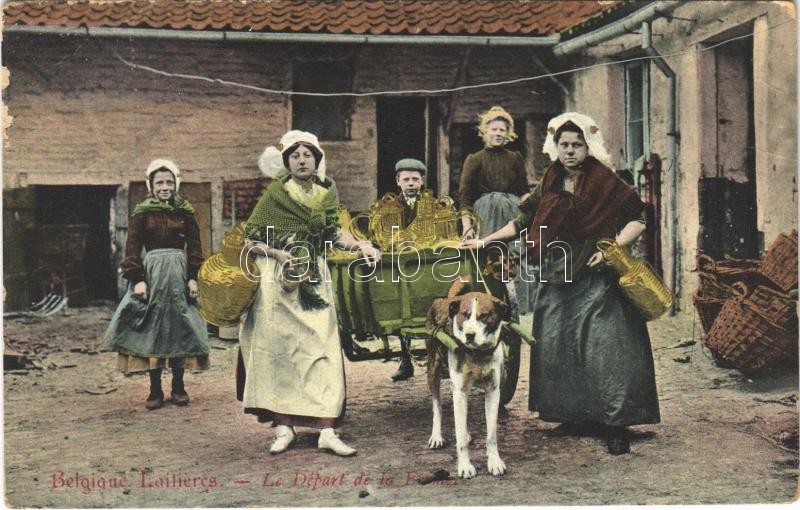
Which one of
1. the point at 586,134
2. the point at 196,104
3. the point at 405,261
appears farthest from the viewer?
the point at 196,104

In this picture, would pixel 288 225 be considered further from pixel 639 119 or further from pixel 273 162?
pixel 639 119

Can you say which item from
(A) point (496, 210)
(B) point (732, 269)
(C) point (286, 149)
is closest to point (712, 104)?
(B) point (732, 269)

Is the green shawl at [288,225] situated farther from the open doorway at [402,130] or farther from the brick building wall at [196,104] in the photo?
the open doorway at [402,130]

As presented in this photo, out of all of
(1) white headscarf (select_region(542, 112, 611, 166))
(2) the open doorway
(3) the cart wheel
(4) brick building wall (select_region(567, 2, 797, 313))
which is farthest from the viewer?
(2) the open doorway

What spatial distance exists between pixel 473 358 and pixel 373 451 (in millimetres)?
913

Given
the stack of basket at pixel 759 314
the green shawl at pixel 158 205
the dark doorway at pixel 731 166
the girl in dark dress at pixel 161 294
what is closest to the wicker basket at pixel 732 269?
the stack of basket at pixel 759 314

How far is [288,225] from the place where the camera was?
4.93 meters

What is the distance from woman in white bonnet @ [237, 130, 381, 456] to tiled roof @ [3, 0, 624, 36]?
2747 millimetres

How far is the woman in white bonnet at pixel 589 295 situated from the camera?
4918 mm

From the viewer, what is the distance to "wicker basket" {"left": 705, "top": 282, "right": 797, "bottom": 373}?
5.66m

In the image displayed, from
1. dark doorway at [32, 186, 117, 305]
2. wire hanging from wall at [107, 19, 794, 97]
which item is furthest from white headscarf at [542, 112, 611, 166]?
dark doorway at [32, 186, 117, 305]

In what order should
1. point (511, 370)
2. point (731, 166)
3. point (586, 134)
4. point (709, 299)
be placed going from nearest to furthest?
point (586, 134) < point (511, 370) < point (709, 299) < point (731, 166)

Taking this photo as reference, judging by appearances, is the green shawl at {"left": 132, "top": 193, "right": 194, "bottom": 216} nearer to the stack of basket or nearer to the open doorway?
the open doorway

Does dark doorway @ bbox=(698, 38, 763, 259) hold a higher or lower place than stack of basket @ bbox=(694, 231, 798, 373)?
higher
